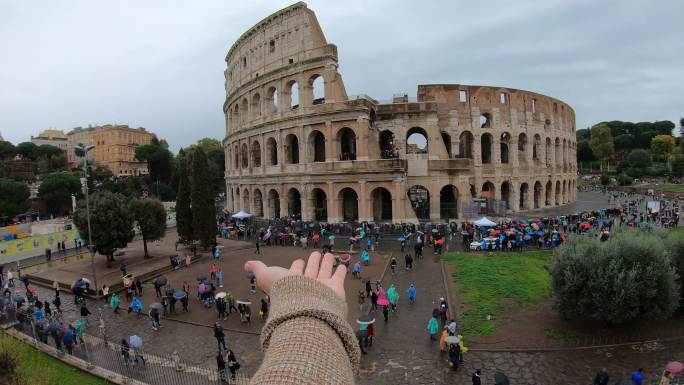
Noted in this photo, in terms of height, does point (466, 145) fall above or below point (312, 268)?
above

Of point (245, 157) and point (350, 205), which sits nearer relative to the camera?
point (350, 205)

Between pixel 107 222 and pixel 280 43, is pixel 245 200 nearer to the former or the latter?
pixel 280 43

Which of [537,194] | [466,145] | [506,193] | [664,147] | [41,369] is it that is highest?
[664,147]

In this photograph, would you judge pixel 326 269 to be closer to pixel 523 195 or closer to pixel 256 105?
pixel 256 105

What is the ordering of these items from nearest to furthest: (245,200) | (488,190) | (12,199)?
(488,190) → (245,200) → (12,199)

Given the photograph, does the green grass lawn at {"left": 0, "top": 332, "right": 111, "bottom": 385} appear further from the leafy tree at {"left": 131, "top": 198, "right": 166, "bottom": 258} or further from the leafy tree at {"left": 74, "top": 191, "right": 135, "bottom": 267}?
the leafy tree at {"left": 131, "top": 198, "right": 166, "bottom": 258}

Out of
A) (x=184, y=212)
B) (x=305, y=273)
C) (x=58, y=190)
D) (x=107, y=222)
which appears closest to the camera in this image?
(x=305, y=273)

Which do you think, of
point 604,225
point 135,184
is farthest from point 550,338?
point 135,184

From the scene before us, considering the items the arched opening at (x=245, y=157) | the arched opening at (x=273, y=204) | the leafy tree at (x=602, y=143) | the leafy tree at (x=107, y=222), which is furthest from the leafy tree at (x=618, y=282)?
the leafy tree at (x=602, y=143)

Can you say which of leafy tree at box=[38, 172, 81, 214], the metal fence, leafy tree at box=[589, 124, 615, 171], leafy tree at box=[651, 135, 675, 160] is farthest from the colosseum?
leafy tree at box=[651, 135, 675, 160]

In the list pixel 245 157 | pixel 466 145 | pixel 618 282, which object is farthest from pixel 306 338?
pixel 245 157
